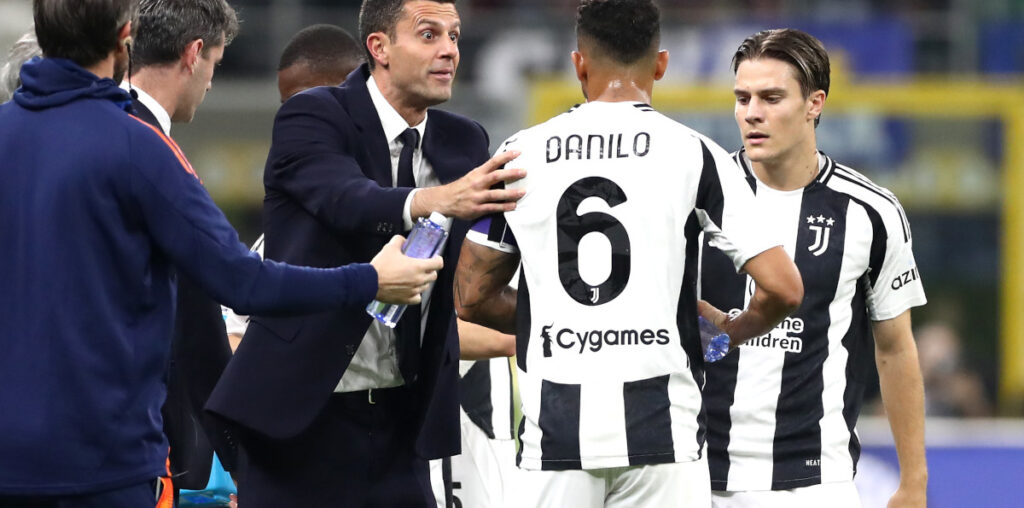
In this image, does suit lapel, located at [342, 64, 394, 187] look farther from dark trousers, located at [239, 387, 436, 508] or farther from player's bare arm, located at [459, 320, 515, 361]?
player's bare arm, located at [459, 320, 515, 361]

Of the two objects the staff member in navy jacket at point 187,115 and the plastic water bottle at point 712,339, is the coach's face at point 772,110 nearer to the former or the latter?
the plastic water bottle at point 712,339

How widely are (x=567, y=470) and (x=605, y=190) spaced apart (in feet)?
2.44

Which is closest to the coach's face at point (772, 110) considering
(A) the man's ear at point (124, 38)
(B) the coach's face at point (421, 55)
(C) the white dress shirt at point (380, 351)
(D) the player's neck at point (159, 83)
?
(B) the coach's face at point (421, 55)

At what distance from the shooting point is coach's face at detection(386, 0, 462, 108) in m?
4.29


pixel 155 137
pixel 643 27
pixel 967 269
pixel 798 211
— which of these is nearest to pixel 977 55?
pixel 967 269

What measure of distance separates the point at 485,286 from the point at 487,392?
80.2 inches

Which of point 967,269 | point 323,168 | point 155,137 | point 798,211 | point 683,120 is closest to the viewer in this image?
point 155,137

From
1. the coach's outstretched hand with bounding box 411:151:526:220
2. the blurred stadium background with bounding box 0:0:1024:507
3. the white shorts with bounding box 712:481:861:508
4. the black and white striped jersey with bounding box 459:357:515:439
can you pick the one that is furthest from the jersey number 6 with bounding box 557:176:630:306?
the blurred stadium background with bounding box 0:0:1024:507

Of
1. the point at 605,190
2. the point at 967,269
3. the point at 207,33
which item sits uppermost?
the point at 207,33

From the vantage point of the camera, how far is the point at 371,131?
13.9 feet

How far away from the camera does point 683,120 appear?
14.9 m

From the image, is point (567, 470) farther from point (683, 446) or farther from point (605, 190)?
point (605, 190)

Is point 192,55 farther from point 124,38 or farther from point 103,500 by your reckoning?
point 103,500

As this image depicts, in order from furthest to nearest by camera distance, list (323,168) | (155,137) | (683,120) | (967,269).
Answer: (967,269)
(683,120)
(323,168)
(155,137)
